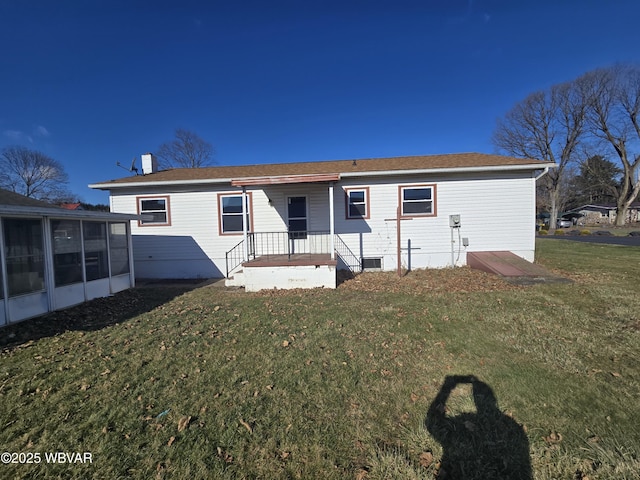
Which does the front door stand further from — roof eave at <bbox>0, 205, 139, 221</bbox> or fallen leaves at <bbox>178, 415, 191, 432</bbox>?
fallen leaves at <bbox>178, 415, 191, 432</bbox>

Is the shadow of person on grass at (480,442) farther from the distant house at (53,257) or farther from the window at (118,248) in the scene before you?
the window at (118,248)

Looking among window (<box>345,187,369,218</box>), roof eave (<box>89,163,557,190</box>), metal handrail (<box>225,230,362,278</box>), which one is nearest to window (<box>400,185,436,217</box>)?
roof eave (<box>89,163,557,190</box>)

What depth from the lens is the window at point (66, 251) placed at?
6.12 meters

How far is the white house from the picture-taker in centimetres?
945

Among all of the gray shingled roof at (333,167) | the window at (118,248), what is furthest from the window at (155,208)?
the window at (118,248)

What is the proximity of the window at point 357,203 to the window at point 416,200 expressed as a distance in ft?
4.18

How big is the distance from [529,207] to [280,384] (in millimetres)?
10157

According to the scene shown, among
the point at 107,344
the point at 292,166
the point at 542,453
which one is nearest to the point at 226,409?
the point at 542,453

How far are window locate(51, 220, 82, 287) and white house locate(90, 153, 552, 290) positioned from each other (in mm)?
3178

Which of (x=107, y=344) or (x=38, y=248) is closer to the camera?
(x=107, y=344)

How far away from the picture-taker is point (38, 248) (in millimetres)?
5734

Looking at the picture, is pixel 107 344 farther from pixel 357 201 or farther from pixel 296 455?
pixel 357 201

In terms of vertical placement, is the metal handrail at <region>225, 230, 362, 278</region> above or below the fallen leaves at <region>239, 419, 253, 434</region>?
above

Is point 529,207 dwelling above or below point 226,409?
above
